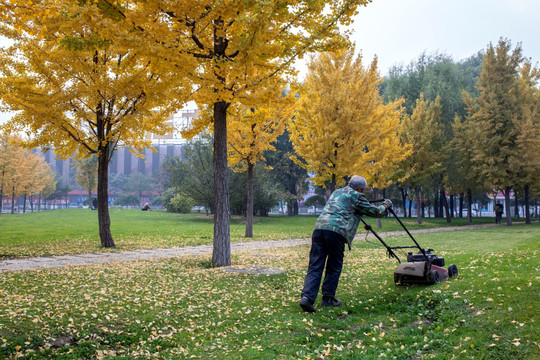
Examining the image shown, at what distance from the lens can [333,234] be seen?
5.75 metres

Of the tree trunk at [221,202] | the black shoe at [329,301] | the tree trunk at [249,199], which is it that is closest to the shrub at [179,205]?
the tree trunk at [249,199]

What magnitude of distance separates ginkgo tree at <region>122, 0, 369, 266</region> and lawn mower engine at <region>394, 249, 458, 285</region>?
4.56 metres

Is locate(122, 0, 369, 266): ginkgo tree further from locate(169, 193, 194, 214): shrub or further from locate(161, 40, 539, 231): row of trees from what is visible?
locate(169, 193, 194, 214): shrub

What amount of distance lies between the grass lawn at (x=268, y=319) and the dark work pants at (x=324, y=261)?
0.32 m

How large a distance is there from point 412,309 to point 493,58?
99.2ft

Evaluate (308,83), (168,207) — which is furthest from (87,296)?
(168,207)

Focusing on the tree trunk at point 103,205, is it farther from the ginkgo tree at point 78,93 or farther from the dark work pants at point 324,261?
the dark work pants at point 324,261

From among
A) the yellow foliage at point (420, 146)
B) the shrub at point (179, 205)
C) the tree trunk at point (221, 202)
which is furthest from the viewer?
the shrub at point (179, 205)

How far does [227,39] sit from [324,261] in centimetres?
610

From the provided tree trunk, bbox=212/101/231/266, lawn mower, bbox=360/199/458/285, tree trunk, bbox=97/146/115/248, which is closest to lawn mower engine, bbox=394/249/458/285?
lawn mower, bbox=360/199/458/285

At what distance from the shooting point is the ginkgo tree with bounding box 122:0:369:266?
7.89 m

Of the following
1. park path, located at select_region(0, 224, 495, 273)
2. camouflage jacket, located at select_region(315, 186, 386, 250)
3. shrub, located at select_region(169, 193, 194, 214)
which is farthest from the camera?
shrub, located at select_region(169, 193, 194, 214)

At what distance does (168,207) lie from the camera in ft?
156

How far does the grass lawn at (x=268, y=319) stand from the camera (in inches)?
168
